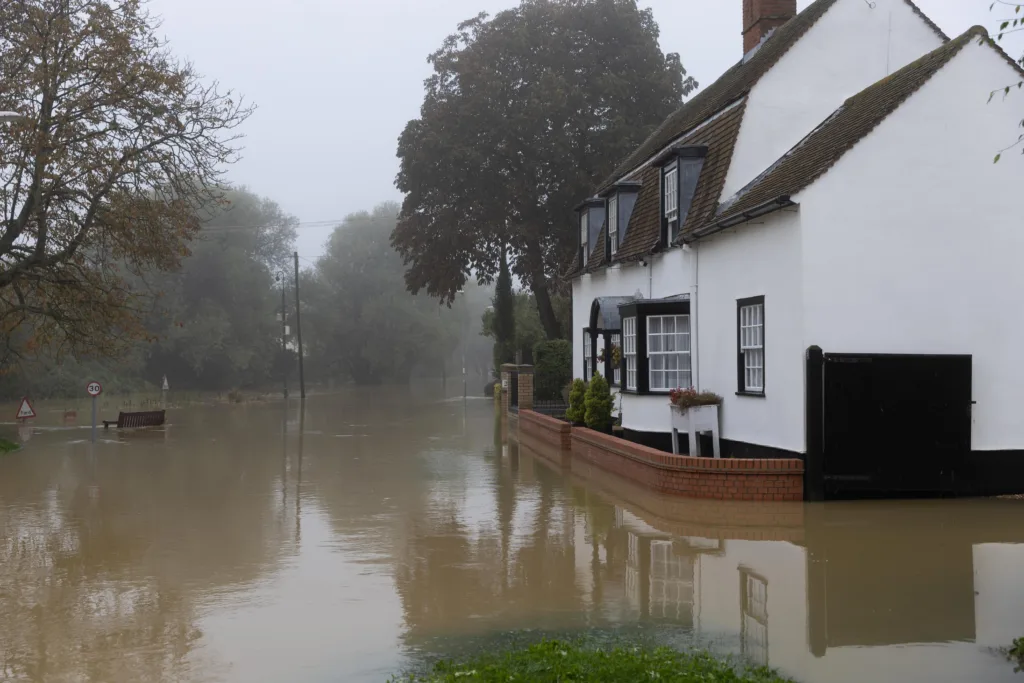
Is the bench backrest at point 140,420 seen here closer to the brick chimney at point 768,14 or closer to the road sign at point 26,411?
the road sign at point 26,411

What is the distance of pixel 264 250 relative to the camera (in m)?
81.6

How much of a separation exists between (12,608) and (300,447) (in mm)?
17949

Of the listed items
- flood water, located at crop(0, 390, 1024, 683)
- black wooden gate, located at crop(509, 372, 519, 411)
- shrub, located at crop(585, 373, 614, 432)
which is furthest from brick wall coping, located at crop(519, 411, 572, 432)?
black wooden gate, located at crop(509, 372, 519, 411)

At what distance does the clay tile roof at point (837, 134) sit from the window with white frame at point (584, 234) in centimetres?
1060

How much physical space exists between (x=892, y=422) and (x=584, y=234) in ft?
51.4

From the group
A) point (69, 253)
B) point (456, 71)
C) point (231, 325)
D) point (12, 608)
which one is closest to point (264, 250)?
point (231, 325)

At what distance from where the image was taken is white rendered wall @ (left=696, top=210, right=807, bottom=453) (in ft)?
51.3

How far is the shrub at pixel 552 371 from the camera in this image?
135 feet

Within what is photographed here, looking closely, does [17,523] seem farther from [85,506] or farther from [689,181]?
[689,181]

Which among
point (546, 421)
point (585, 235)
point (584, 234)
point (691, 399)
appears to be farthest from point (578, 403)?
point (691, 399)

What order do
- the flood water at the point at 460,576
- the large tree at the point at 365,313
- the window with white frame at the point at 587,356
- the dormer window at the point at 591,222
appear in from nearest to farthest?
the flood water at the point at 460,576 < the window with white frame at the point at 587,356 < the dormer window at the point at 591,222 < the large tree at the point at 365,313

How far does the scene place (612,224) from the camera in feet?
85.4

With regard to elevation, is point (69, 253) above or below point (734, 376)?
above

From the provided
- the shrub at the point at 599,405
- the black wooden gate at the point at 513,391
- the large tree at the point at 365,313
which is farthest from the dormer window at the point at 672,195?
the large tree at the point at 365,313
